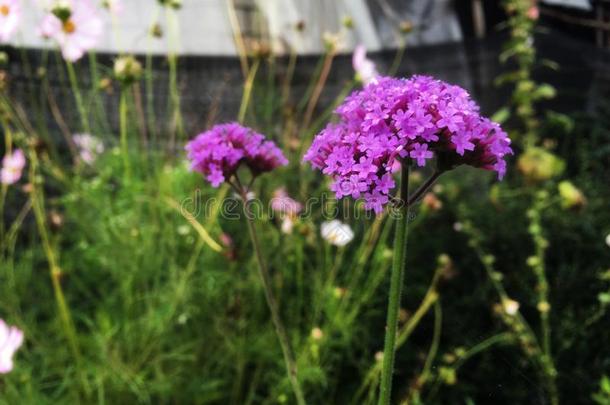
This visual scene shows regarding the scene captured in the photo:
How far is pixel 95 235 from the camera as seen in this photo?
1607mm

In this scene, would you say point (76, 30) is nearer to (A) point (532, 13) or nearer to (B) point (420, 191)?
(B) point (420, 191)

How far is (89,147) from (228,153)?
3.30 ft

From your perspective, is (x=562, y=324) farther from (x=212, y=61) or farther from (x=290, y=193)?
(x=212, y=61)

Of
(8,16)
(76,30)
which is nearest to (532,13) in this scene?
(76,30)

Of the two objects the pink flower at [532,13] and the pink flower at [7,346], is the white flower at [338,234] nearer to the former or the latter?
the pink flower at [7,346]

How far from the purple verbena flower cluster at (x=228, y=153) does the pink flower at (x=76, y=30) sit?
0.65m

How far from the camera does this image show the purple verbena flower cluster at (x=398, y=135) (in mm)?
547

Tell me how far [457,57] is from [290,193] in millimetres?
1042

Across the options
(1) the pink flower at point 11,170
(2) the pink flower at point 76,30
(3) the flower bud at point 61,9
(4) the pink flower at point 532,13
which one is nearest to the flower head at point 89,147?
(1) the pink flower at point 11,170

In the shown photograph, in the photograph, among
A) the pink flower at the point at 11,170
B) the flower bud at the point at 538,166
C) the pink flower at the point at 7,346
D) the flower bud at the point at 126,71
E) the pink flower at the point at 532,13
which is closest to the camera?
the pink flower at the point at 7,346

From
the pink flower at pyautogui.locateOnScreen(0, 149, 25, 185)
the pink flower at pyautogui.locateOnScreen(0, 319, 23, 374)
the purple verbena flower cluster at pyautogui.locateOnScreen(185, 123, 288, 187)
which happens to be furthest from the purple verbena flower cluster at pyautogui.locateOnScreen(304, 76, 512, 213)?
the pink flower at pyautogui.locateOnScreen(0, 149, 25, 185)

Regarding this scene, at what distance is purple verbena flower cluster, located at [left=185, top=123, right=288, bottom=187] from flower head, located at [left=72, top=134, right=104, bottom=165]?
93cm

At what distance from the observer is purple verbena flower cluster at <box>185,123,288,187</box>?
74cm

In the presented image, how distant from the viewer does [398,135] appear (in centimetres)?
54
